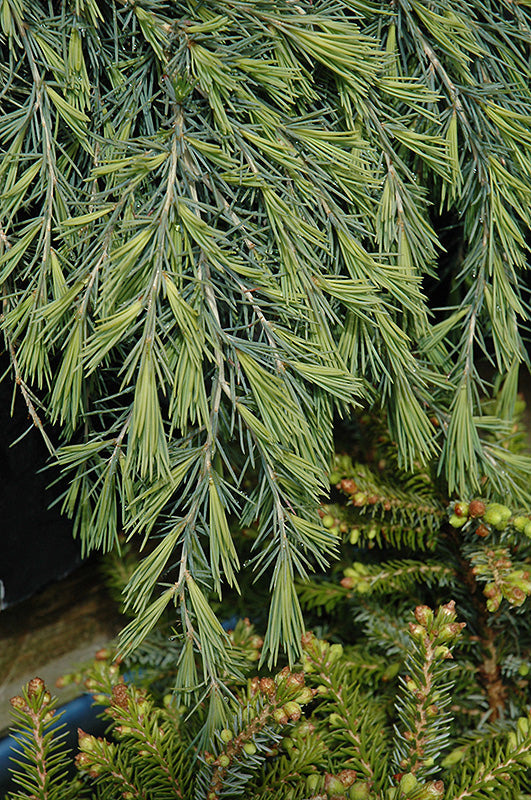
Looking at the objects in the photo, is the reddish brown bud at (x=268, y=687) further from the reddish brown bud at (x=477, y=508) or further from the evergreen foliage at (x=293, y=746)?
the reddish brown bud at (x=477, y=508)

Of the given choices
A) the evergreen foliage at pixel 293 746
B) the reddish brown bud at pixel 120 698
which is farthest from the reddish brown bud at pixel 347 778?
the reddish brown bud at pixel 120 698

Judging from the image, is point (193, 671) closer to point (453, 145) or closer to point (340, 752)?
point (340, 752)

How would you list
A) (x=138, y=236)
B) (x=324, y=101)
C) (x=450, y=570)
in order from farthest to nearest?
(x=450, y=570)
(x=324, y=101)
(x=138, y=236)

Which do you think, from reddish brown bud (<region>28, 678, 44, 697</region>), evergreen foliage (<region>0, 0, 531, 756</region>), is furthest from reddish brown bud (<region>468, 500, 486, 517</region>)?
reddish brown bud (<region>28, 678, 44, 697</region>)

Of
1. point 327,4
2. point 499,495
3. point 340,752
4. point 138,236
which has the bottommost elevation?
point 340,752

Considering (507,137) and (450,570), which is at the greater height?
(507,137)

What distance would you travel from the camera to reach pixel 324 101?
56cm

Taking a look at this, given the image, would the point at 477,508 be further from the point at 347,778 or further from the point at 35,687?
the point at 35,687

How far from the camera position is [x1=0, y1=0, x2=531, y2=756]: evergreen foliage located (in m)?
0.47

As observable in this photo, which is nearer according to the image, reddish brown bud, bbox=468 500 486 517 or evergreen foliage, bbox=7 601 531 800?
evergreen foliage, bbox=7 601 531 800

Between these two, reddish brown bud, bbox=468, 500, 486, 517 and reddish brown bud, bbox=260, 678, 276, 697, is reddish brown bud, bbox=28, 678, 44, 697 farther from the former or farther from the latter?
reddish brown bud, bbox=468, 500, 486, 517

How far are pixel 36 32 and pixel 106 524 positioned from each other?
0.37 metres

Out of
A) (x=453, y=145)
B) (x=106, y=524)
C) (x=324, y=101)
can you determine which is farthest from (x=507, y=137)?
(x=106, y=524)

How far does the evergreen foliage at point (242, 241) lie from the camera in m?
0.47
